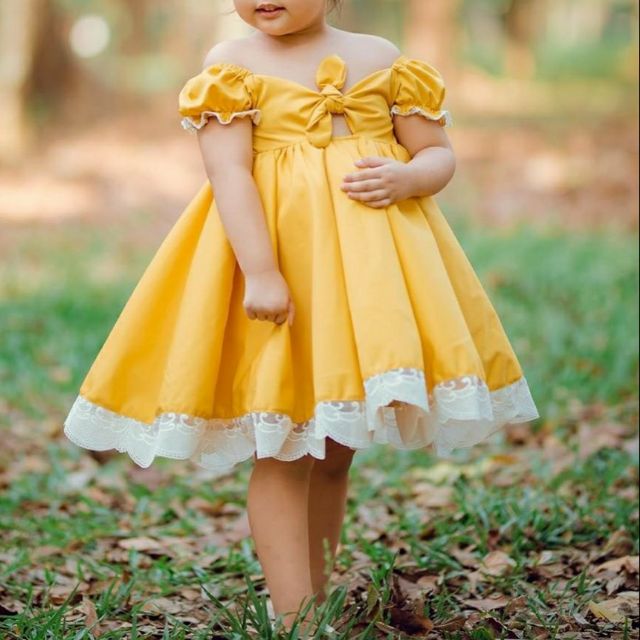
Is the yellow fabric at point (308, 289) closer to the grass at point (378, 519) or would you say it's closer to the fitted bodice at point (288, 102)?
the fitted bodice at point (288, 102)

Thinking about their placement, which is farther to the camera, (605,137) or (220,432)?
(605,137)

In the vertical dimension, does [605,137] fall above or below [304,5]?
below

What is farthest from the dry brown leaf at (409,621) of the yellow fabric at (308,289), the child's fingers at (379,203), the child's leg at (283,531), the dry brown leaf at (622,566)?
the child's fingers at (379,203)

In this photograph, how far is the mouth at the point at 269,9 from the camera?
210 cm

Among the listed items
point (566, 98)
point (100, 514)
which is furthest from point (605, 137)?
point (100, 514)

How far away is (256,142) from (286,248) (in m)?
0.23

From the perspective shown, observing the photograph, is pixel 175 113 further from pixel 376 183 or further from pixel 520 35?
pixel 376 183

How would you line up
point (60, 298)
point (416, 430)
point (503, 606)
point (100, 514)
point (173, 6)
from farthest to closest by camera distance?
point (173, 6)
point (60, 298)
point (100, 514)
point (503, 606)
point (416, 430)

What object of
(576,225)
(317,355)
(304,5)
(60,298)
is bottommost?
(576,225)

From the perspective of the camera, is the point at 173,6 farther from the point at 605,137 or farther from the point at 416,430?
the point at 416,430

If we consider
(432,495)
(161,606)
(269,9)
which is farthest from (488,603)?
(269,9)

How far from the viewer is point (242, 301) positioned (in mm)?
2152

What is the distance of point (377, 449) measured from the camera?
13.6ft

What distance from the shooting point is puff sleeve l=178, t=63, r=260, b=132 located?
2.09 m
